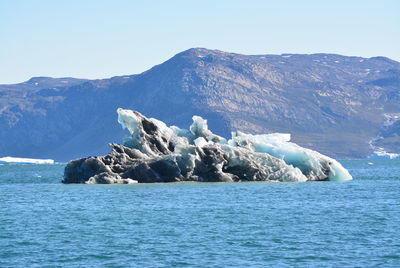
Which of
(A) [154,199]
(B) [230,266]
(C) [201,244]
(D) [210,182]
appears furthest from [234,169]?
(B) [230,266]

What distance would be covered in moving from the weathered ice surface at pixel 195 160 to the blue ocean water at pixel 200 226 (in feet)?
8.50

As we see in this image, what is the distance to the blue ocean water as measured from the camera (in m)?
37.2

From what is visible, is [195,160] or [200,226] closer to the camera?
[200,226]

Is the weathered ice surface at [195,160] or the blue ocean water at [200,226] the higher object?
the weathered ice surface at [195,160]

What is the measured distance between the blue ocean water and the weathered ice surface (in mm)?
2590

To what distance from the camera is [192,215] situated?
54.3m

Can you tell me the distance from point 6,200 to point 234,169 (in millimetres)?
23440

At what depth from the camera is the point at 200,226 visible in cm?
4859

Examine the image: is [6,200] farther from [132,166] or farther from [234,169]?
[234,169]

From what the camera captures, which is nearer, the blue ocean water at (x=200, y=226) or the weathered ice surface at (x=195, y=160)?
the blue ocean water at (x=200, y=226)

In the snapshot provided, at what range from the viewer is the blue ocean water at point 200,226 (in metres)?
37.2

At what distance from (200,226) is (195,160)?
2906 centimetres

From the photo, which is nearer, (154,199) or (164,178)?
(154,199)

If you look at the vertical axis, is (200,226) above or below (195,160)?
below
